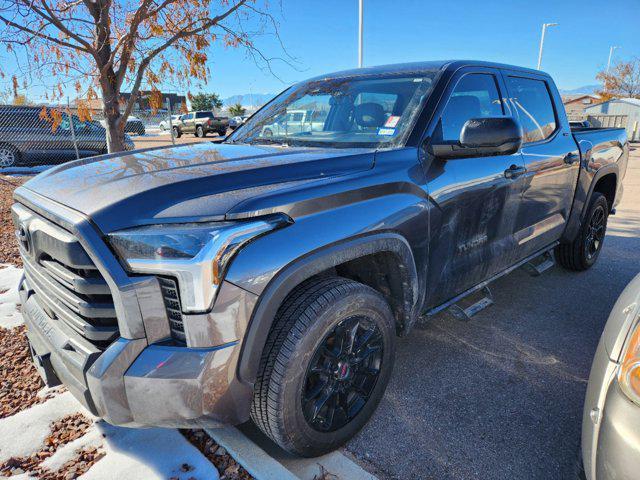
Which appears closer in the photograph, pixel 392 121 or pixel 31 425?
pixel 31 425

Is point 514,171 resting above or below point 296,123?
below

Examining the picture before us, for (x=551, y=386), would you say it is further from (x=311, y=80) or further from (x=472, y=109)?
(x=311, y=80)

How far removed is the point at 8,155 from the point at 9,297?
9.58 metres

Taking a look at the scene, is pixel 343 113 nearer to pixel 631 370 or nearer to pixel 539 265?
pixel 631 370

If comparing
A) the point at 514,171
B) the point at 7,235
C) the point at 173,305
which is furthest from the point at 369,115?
the point at 7,235

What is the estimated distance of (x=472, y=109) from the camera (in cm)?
285

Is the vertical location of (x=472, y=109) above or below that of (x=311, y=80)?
below

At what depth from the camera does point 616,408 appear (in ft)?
4.50

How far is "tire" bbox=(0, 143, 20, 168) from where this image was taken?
11.2m

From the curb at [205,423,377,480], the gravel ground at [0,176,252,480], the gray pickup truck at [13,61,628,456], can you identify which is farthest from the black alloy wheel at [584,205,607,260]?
the gravel ground at [0,176,252,480]

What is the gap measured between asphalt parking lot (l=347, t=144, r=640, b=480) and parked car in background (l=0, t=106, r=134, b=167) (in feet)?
33.1

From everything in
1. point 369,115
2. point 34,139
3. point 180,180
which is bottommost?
point 34,139

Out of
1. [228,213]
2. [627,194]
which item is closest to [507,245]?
[228,213]

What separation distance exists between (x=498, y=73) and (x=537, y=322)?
1.96m
